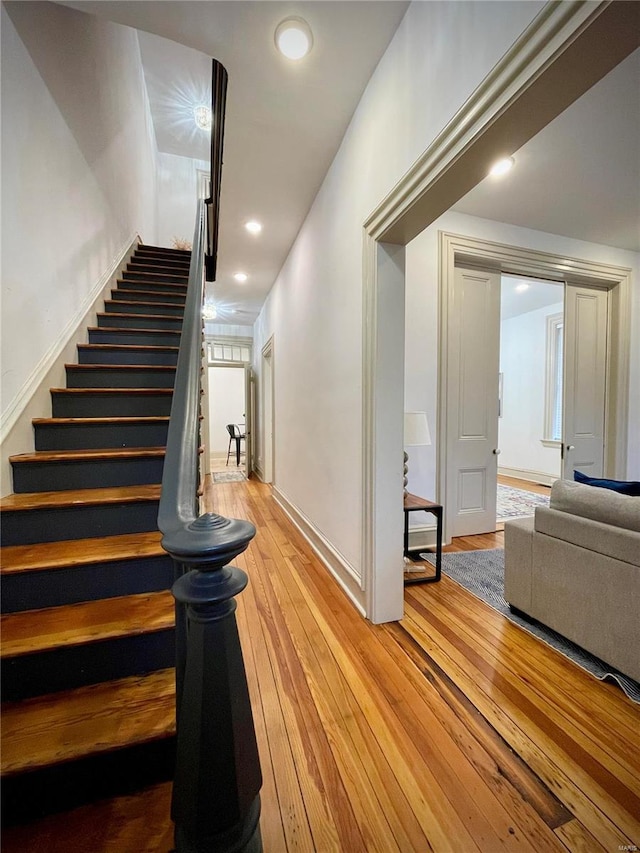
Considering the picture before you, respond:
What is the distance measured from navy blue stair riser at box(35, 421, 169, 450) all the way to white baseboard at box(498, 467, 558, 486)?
590 centimetres

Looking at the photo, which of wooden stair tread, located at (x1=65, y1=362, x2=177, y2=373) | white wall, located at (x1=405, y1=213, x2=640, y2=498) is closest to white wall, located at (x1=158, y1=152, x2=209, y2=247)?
wooden stair tread, located at (x1=65, y1=362, x2=177, y2=373)

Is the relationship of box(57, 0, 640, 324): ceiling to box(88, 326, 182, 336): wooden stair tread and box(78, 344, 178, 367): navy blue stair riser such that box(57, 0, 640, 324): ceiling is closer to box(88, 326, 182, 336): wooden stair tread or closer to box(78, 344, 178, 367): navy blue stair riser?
box(88, 326, 182, 336): wooden stair tread

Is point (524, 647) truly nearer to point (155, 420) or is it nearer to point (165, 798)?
point (165, 798)

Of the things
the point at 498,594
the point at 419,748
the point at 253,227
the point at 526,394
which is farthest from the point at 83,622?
the point at 526,394

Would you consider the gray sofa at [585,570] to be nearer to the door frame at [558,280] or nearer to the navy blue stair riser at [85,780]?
the door frame at [558,280]

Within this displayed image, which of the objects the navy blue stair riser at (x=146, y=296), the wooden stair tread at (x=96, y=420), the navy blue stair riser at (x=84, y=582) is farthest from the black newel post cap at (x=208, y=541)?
the navy blue stair riser at (x=146, y=296)

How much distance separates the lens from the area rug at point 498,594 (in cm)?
153

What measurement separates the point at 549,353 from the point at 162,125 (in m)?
7.37

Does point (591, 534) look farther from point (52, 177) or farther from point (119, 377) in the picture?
point (52, 177)

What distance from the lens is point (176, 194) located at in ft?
20.5

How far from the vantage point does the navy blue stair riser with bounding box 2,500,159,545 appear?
4.64ft

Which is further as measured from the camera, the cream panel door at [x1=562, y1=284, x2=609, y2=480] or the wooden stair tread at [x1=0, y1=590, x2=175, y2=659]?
the cream panel door at [x1=562, y1=284, x2=609, y2=480]

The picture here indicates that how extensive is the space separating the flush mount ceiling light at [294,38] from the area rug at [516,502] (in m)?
4.09

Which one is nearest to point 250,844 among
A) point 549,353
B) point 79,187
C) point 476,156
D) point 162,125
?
point 476,156
